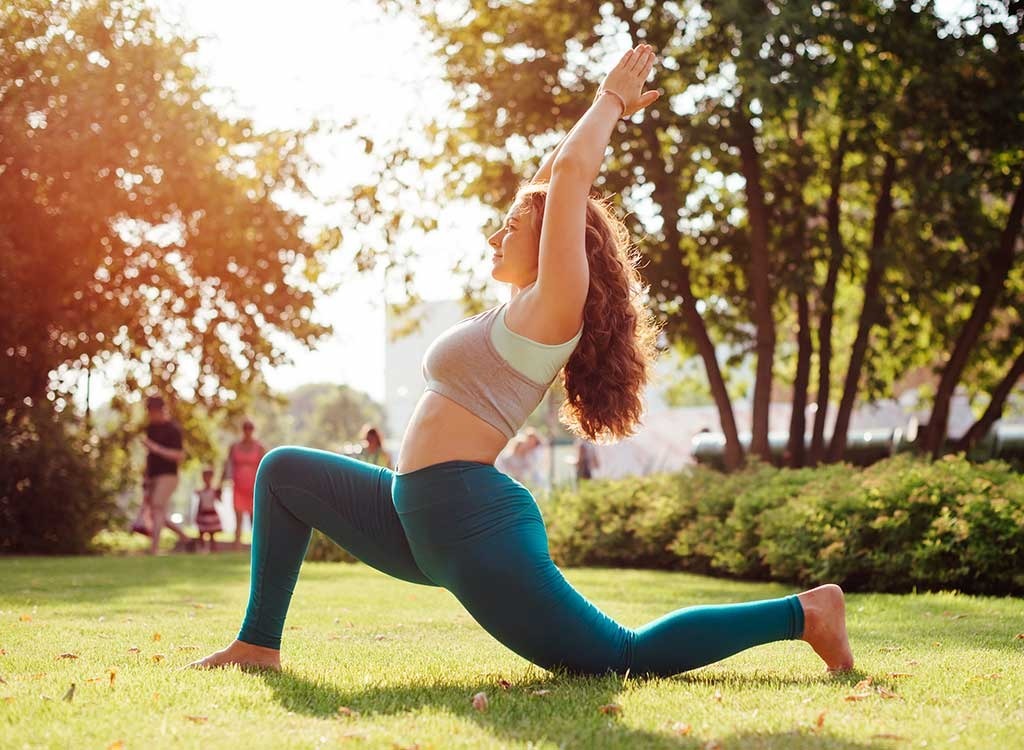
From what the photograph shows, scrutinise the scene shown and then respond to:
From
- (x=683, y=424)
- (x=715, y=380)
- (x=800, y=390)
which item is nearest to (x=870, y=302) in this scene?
(x=800, y=390)

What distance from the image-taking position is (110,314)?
18938 mm

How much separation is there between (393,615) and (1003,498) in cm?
441

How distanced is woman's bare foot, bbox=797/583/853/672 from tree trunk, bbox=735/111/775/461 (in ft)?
35.0

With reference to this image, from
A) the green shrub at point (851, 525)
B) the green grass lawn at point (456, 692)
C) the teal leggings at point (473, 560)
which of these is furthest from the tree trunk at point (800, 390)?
the teal leggings at point (473, 560)

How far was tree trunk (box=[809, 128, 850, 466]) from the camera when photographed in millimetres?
15430

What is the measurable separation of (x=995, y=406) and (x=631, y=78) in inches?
505

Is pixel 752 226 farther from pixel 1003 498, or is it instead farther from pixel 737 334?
pixel 1003 498

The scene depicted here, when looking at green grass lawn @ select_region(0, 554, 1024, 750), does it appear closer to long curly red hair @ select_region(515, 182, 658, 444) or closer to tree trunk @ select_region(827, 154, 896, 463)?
long curly red hair @ select_region(515, 182, 658, 444)

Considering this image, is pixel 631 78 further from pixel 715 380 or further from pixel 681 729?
pixel 715 380

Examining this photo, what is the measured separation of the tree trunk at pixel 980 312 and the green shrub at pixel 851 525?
384 cm

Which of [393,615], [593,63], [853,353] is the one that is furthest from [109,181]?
[393,615]

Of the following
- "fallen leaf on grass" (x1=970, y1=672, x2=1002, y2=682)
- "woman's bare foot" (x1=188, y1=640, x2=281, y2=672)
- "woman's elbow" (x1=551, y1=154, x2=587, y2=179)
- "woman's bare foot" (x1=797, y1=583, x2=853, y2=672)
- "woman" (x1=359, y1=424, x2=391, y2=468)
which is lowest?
"fallen leaf on grass" (x1=970, y1=672, x2=1002, y2=682)

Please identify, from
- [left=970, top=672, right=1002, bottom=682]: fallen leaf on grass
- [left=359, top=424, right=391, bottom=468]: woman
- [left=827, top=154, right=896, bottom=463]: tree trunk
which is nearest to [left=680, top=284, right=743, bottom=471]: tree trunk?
[left=827, top=154, right=896, bottom=463]: tree trunk

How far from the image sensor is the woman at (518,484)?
4020 millimetres
